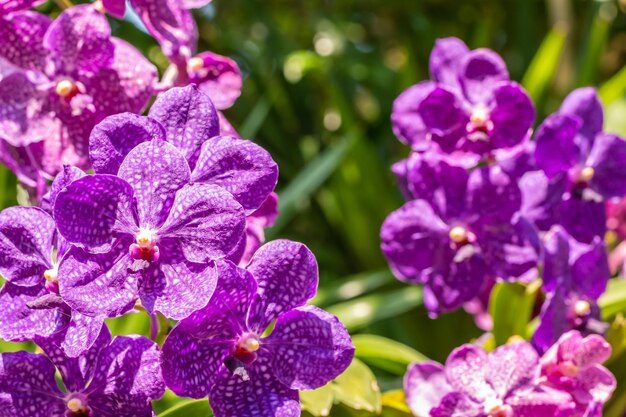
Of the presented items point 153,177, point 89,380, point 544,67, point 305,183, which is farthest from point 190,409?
point 544,67

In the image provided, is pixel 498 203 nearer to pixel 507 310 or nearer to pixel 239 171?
pixel 507 310

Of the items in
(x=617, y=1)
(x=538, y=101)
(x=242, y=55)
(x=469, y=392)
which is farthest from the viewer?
(x=617, y=1)

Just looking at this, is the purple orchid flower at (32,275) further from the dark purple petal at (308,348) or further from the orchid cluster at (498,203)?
the orchid cluster at (498,203)

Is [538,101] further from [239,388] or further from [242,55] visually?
[239,388]

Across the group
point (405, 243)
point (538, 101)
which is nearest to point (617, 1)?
point (538, 101)

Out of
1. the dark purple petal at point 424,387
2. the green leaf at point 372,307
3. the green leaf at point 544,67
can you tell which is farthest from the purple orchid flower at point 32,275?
the green leaf at point 544,67

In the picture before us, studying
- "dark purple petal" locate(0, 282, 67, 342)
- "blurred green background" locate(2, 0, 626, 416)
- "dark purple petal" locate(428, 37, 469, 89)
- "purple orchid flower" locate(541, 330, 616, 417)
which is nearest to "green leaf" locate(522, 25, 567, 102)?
"blurred green background" locate(2, 0, 626, 416)

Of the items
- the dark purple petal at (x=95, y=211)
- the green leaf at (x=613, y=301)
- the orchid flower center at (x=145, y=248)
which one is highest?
the dark purple petal at (x=95, y=211)
